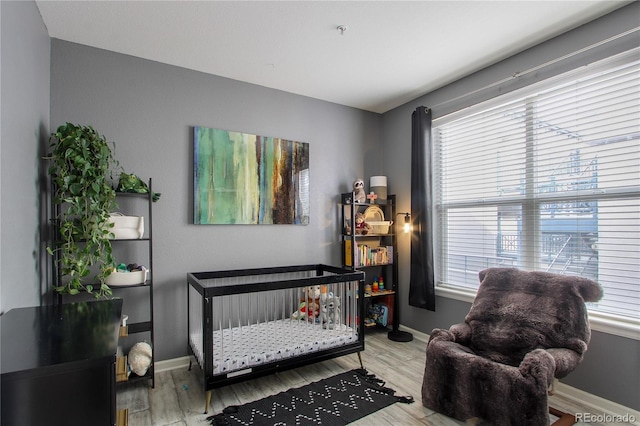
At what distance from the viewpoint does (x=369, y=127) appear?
12.7 feet

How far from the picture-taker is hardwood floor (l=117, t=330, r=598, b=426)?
1.98 meters

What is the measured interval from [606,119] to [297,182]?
2430mm

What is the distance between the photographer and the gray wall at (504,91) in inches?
78.4

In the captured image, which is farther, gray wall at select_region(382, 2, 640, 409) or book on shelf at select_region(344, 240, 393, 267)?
book on shelf at select_region(344, 240, 393, 267)

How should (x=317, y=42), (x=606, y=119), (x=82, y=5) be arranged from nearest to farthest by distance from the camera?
(x=82, y=5) < (x=606, y=119) < (x=317, y=42)

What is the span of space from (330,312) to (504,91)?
2.32m

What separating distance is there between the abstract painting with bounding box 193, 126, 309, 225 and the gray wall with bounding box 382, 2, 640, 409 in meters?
1.10

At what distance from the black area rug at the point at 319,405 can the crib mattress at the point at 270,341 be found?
0.80 feet

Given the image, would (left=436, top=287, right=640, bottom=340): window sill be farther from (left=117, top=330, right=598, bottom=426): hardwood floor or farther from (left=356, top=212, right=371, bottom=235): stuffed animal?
(left=356, top=212, right=371, bottom=235): stuffed animal

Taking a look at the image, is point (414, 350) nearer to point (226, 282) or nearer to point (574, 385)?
point (574, 385)

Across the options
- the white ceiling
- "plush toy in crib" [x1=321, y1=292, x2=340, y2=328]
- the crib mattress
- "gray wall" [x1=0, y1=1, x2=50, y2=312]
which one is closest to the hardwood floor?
the crib mattress

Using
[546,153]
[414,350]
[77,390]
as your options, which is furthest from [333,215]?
[77,390]

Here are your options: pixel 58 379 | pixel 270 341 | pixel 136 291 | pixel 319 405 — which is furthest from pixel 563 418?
pixel 136 291

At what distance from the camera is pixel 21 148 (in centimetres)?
165
